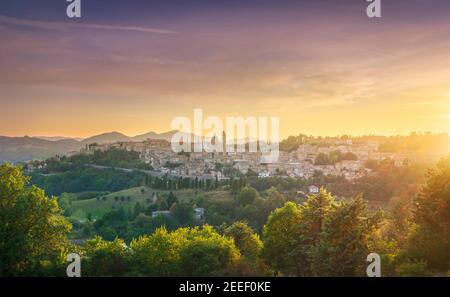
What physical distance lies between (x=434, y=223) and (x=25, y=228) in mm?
10807

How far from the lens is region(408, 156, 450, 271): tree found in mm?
10258

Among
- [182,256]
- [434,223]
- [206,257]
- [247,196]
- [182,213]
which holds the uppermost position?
[434,223]

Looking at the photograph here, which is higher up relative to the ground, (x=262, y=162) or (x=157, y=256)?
(x=262, y=162)

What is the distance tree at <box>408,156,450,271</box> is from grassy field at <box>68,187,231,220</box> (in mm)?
32256

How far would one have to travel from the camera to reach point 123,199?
5100 centimetres

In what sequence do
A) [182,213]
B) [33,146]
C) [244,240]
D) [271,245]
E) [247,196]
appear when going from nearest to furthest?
[271,245]
[244,240]
[33,146]
[247,196]
[182,213]

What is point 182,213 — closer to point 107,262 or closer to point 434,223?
point 107,262

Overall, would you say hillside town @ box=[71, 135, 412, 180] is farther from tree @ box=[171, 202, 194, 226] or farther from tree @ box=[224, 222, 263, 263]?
tree @ box=[224, 222, 263, 263]

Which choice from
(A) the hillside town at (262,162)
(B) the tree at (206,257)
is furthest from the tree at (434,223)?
(A) the hillside town at (262,162)

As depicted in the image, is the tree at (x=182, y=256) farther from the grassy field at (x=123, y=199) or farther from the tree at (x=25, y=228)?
the grassy field at (x=123, y=199)

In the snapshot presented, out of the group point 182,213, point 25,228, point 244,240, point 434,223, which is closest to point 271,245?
point 244,240

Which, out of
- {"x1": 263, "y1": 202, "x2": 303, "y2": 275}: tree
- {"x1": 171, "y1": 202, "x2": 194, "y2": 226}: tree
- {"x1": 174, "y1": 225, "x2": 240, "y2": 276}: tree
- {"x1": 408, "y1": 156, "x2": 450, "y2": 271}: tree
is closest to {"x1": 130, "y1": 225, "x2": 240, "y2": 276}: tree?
{"x1": 174, "y1": 225, "x2": 240, "y2": 276}: tree

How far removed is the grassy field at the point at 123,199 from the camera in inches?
1828
